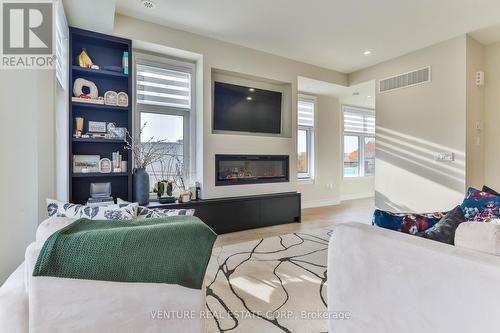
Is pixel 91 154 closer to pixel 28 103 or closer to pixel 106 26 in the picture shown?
pixel 28 103

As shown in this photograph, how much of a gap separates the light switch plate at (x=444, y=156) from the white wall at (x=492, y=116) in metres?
0.67

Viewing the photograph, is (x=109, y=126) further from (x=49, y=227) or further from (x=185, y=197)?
(x=49, y=227)

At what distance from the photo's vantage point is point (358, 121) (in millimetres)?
6961

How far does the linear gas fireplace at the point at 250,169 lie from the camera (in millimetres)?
4039

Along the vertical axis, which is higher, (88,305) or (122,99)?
(122,99)

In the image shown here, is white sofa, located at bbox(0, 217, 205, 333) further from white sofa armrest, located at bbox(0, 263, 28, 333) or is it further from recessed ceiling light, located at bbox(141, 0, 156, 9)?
recessed ceiling light, located at bbox(141, 0, 156, 9)

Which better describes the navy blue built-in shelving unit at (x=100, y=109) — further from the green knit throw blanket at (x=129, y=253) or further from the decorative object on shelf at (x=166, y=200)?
the green knit throw blanket at (x=129, y=253)

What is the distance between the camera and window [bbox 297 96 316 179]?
5.75m

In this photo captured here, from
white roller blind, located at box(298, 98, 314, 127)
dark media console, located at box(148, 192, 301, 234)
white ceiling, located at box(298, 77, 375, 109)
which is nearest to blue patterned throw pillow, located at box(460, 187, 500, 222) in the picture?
dark media console, located at box(148, 192, 301, 234)

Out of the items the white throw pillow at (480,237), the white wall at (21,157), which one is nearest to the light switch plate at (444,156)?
the white throw pillow at (480,237)

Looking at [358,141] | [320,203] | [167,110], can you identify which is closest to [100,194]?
[167,110]

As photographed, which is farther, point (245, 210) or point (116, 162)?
point (245, 210)

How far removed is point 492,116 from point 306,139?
3.02 metres

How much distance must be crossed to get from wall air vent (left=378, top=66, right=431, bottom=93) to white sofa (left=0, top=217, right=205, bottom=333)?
4.58 m
